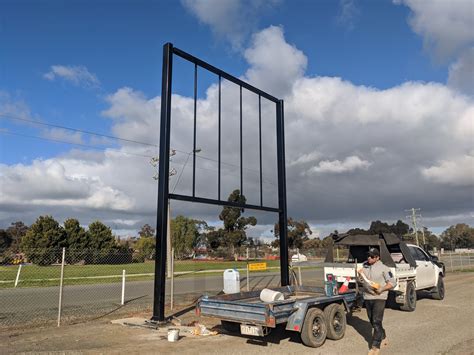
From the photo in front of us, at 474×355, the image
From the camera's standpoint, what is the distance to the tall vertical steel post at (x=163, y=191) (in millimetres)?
9422

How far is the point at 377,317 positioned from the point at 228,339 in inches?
115

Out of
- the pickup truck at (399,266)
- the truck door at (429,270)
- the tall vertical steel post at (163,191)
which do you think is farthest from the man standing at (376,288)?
the truck door at (429,270)

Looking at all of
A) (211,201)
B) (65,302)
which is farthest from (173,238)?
(211,201)

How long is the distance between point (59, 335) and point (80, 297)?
8.23 m

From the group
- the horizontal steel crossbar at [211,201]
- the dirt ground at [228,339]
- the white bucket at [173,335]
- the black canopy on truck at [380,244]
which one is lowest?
the dirt ground at [228,339]

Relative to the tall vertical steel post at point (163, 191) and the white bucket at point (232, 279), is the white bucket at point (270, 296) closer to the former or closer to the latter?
the tall vertical steel post at point (163, 191)

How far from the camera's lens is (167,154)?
32.4ft

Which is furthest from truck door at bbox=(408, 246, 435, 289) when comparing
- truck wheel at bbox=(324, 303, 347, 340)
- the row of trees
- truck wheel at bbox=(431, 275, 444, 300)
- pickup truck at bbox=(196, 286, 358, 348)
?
the row of trees

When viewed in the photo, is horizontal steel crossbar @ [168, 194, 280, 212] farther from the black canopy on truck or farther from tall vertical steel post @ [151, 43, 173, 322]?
the black canopy on truck

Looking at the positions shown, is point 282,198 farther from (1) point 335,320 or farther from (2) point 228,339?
(2) point 228,339

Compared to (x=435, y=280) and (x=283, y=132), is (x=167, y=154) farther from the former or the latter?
(x=435, y=280)

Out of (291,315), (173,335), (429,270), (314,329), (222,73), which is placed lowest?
(173,335)

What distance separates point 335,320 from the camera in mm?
8133

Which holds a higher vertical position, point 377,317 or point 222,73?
point 222,73
